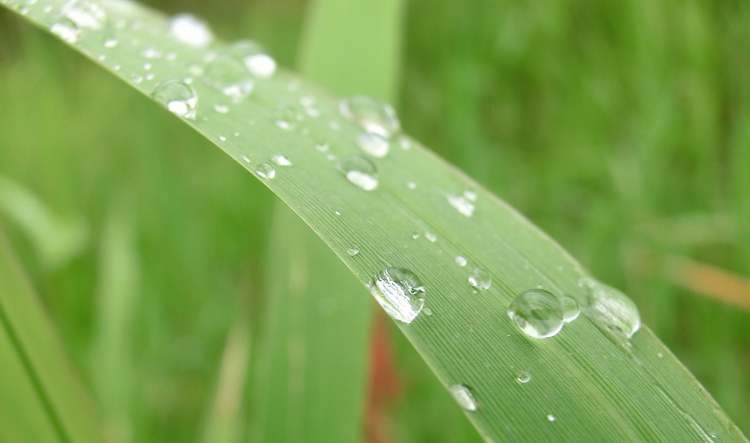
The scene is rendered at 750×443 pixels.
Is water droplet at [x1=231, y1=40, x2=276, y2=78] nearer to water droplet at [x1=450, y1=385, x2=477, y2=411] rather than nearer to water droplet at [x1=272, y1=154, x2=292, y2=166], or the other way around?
water droplet at [x1=272, y1=154, x2=292, y2=166]

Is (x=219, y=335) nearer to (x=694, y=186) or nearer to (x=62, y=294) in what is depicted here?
(x=62, y=294)

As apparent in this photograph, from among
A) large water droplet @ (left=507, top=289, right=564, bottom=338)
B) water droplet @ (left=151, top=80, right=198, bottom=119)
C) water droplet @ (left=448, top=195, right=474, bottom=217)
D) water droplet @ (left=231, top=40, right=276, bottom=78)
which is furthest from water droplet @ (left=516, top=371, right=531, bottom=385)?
water droplet @ (left=231, top=40, right=276, bottom=78)

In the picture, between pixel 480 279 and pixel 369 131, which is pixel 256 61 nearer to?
pixel 369 131

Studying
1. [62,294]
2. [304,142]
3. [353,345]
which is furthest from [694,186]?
[62,294]

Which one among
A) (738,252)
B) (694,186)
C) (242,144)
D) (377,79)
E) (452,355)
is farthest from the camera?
(694,186)

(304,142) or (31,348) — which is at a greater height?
(304,142)

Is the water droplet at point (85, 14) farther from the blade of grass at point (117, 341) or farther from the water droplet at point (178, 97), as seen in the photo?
the blade of grass at point (117, 341)

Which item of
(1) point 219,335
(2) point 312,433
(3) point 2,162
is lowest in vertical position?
(3) point 2,162
